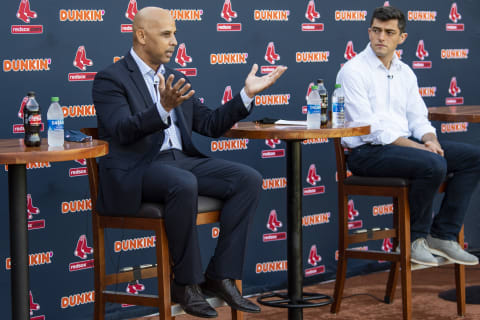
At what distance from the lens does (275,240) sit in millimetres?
5031

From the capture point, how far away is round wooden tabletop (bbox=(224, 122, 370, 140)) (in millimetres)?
3621

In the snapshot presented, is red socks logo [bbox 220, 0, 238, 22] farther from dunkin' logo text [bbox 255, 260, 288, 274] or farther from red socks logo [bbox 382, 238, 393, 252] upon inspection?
red socks logo [bbox 382, 238, 393, 252]

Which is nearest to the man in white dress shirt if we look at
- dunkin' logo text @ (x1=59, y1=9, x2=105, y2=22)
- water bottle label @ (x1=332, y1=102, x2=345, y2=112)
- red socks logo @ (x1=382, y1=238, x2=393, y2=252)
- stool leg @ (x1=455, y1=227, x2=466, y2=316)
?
stool leg @ (x1=455, y1=227, x2=466, y2=316)

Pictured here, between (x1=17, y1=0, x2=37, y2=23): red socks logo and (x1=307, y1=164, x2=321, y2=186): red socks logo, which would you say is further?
(x1=307, y1=164, x2=321, y2=186): red socks logo

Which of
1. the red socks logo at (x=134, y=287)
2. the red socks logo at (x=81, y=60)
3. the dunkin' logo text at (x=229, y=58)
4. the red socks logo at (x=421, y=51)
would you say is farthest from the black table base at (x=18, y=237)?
the red socks logo at (x=421, y=51)

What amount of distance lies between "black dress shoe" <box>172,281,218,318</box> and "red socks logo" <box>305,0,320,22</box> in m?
2.29

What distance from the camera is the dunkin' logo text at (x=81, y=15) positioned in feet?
13.3

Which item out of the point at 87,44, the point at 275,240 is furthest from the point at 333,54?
the point at 87,44

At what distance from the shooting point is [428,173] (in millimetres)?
4160

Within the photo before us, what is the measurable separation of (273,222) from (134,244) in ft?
3.23

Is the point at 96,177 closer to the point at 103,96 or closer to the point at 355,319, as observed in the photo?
the point at 103,96

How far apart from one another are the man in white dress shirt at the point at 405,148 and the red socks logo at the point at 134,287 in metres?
1.35

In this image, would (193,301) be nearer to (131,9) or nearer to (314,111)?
(314,111)

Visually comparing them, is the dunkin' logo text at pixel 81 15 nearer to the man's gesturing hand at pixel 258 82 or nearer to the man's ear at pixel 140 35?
the man's ear at pixel 140 35
